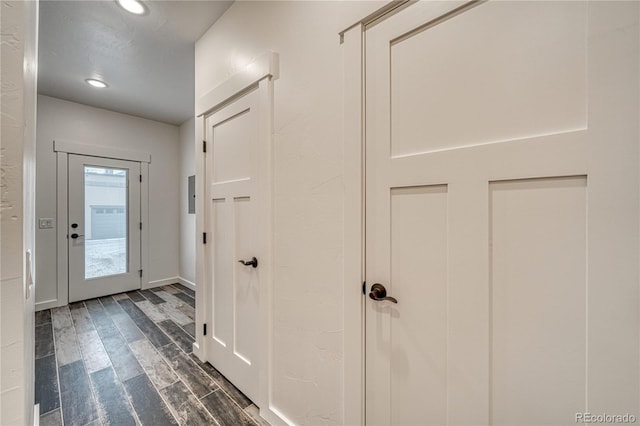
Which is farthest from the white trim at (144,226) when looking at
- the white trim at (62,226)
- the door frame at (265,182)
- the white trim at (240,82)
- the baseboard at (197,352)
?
the door frame at (265,182)

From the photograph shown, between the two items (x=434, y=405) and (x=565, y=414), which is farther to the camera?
(x=434, y=405)

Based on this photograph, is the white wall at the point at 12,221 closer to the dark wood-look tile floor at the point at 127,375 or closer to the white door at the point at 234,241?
the white door at the point at 234,241

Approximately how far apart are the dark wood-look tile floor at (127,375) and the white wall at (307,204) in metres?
0.56

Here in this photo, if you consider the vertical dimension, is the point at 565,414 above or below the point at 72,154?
below

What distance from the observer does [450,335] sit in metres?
0.88

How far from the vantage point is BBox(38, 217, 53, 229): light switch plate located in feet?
10.4

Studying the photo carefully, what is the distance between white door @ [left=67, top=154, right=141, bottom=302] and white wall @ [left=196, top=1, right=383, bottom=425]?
3.52 meters

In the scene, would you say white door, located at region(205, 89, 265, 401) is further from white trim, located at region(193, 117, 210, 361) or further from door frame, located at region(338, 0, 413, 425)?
door frame, located at region(338, 0, 413, 425)

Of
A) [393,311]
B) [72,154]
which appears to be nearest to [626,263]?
[393,311]

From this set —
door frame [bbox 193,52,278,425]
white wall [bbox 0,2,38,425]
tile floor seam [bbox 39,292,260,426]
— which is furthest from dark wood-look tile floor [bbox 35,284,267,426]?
white wall [bbox 0,2,38,425]

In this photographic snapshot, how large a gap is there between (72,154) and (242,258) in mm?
3473

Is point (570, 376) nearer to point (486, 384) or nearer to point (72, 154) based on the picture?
point (486, 384)

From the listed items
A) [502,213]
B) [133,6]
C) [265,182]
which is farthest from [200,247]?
[502,213]

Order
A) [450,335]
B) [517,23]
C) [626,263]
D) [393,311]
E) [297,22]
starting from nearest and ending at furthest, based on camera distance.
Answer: [626,263], [517,23], [450,335], [393,311], [297,22]
